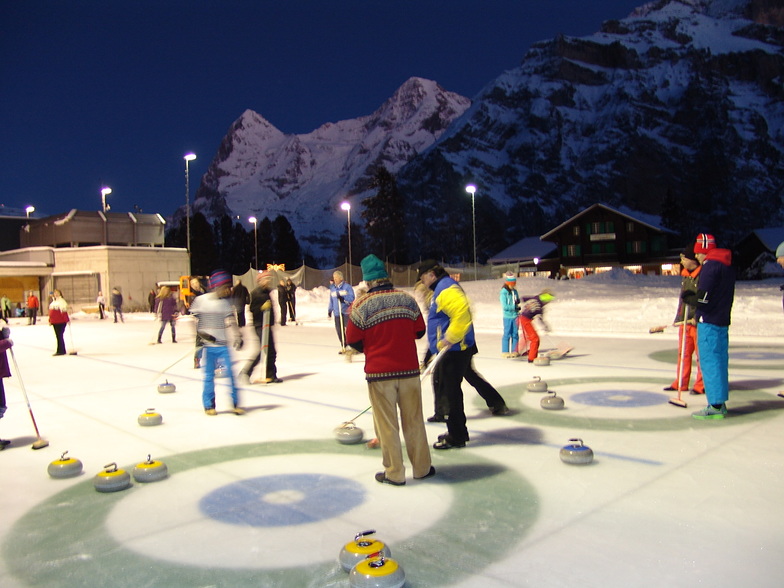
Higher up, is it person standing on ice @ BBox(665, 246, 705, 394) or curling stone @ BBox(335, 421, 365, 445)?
person standing on ice @ BBox(665, 246, 705, 394)

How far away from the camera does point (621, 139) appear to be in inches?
5920

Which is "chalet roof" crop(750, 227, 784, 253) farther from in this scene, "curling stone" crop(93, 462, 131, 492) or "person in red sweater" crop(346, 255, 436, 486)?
"curling stone" crop(93, 462, 131, 492)

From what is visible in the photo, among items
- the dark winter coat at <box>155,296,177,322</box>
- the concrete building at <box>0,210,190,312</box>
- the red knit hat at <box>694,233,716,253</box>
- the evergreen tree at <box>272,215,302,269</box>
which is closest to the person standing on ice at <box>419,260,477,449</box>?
the red knit hat at <box>694,233,716,253</box>

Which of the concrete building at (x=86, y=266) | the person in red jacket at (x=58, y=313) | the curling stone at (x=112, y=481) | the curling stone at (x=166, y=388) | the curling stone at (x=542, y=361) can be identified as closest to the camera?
the curling stone at (x=112, y=481)

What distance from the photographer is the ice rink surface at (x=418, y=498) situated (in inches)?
144

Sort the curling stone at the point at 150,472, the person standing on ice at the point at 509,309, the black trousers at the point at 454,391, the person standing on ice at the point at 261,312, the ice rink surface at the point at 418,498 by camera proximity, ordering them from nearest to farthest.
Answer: the ice rink surface at the point at 418,498 < the curling stone at the point at 150,472 < the black trousers at the point at 454,391 < the person standing on ice at the point at 261,312 < the person standing on ice at the point at 509,309

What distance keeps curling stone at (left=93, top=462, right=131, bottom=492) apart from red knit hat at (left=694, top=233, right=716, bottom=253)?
254 inches

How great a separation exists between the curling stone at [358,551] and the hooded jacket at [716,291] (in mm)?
4937

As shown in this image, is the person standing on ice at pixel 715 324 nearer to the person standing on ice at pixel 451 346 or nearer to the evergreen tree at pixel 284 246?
the person standing on ice at pixel 451 346

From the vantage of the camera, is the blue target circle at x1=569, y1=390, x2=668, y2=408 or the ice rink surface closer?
the ice rink surface

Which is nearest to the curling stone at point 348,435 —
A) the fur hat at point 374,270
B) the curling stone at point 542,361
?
the fur hat at point 374,270

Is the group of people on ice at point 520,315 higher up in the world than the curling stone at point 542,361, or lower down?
higher up

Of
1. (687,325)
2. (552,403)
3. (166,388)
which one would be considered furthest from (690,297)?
(166,388)

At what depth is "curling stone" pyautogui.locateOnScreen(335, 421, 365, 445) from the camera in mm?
6492
